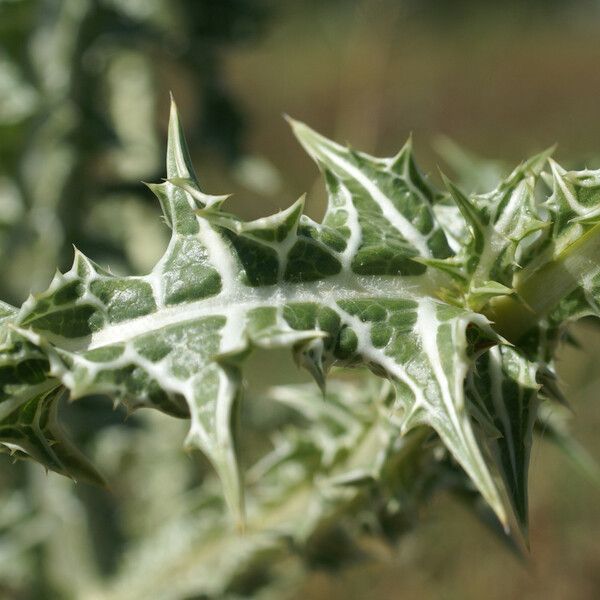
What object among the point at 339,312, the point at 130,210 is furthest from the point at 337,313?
the point at 130,210

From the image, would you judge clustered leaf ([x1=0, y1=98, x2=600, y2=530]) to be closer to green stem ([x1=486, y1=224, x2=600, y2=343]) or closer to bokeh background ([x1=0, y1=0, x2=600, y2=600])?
green stem ([x1=486, y1=224, x2=600, y2=343])

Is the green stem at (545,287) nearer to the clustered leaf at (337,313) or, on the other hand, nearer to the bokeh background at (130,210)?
the clustered leaf at (337,313)

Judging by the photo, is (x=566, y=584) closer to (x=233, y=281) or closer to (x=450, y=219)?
(x=450, y=219)

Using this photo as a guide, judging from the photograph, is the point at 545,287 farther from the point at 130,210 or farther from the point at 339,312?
the point at 130,210

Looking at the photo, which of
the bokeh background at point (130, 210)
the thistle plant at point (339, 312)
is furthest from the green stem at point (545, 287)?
the bokeh background at point (130, 210)

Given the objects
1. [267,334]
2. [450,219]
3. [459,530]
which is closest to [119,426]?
[450,219]

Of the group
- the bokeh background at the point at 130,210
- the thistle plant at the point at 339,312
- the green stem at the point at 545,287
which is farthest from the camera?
the bokeh background at the point at 130,210

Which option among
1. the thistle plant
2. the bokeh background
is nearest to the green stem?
the thistle plant
